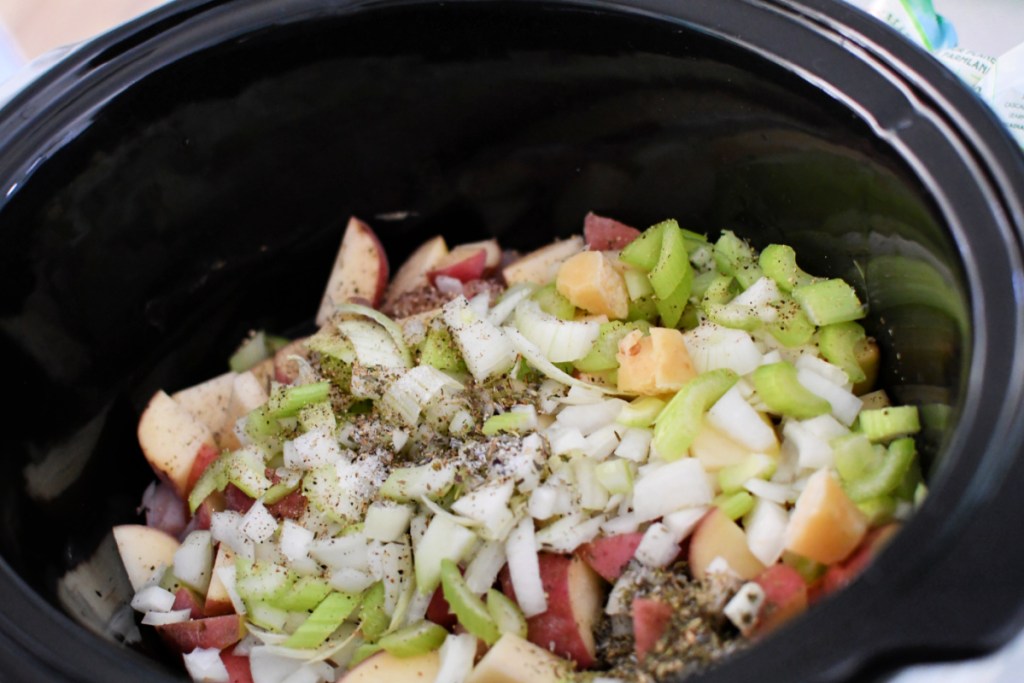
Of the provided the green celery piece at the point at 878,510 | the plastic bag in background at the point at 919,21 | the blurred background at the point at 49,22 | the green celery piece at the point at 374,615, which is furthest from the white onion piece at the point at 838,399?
the blurred background at the point at 49,22

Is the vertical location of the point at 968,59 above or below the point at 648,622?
above

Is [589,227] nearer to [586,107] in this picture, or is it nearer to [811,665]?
[586,107]

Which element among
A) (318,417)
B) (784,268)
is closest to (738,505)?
(784,268)

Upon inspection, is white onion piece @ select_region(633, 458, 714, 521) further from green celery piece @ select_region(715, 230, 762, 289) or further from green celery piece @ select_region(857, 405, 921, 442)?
green celery piece @ select_region(715, 230, 762, 289)

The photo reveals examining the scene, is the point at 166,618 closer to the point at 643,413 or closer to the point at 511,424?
the point at 511,424

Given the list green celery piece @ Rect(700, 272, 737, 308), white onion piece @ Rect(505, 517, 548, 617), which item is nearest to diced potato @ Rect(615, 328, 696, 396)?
green celery piece @ Rect(700, 272, 737, 308)

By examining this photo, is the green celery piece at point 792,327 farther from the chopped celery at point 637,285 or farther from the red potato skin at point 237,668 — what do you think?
the red potato skin at point 237,668
